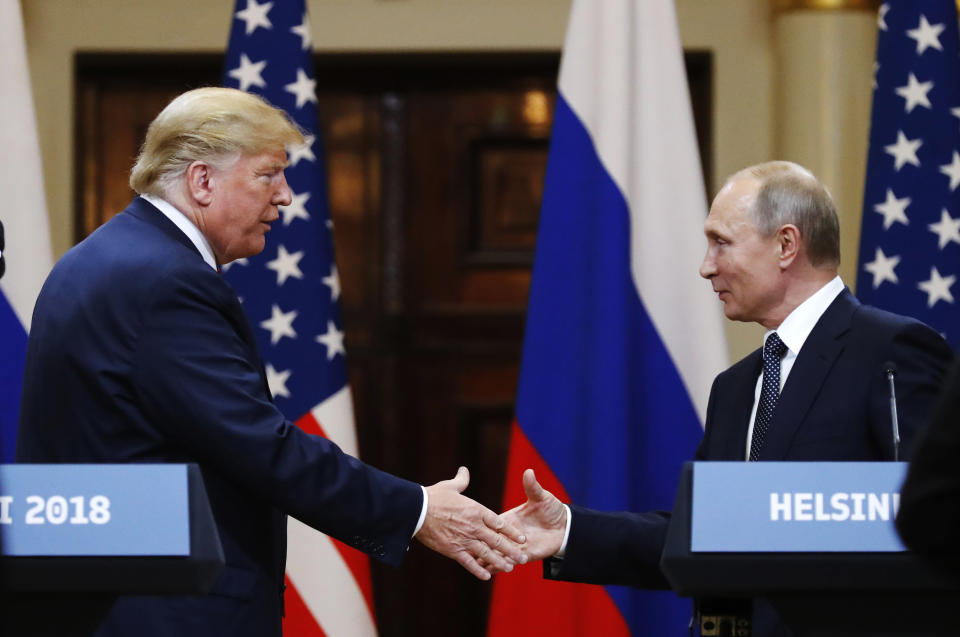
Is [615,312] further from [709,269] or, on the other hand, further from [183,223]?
[183,223]

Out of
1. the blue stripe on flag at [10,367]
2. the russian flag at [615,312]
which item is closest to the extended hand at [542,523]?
the russian flag at [615,312]

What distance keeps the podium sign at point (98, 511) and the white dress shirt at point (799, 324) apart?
49.4 inches

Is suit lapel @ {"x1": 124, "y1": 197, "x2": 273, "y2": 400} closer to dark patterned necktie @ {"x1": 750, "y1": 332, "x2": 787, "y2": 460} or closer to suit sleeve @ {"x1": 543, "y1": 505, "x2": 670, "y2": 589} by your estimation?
suit sleeve @ {"x1": 543, "y1": 505, "x2": 670, "y2": 589}

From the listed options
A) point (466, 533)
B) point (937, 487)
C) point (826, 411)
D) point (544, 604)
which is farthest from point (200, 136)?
point (937, 487)

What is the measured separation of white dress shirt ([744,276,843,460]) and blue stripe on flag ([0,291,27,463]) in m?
1.85

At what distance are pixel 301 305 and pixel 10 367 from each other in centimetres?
75

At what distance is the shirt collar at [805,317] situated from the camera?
2.51m

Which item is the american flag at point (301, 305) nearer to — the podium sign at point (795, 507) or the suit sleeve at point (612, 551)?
the suit sleeve at point (612, 551)

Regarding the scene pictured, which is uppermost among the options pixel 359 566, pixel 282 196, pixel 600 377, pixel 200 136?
pixel 200 136

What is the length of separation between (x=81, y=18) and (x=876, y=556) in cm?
356

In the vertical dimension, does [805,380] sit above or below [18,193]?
below

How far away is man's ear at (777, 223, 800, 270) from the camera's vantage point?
255 cm

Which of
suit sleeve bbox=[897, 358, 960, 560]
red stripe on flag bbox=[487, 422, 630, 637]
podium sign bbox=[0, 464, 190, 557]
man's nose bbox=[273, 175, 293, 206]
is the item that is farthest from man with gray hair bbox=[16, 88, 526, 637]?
suit sleeve bbox=[897, 358, 960, 560]

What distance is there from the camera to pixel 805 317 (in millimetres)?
2521
